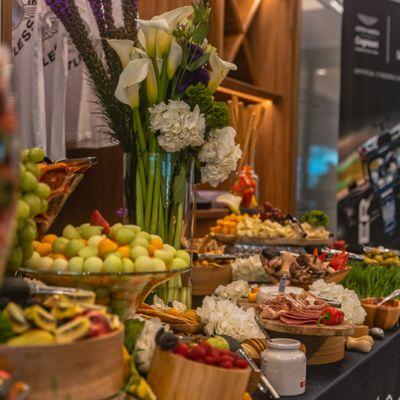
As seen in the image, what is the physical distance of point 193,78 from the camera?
7.07 feet

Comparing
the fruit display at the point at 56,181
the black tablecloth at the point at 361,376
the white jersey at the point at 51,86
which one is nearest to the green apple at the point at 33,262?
the fruit display at the point at 56,181

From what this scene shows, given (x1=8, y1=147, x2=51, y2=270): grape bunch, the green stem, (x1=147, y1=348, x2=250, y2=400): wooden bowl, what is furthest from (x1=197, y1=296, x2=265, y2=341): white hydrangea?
(x1=8, y1=147, x2=51, y2=270): grape bunch

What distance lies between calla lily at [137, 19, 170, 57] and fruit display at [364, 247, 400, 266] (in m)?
1.66

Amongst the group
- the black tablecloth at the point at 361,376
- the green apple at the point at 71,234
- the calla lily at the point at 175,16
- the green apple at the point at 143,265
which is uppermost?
the calla lily at the point at 175,16

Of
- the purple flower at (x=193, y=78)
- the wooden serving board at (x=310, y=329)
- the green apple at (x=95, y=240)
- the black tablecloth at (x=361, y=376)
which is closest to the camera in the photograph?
the green apple at (x=95, y=240)

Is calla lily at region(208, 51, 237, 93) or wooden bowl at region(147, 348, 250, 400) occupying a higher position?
calla lily at region(208, 51, 237, 93)

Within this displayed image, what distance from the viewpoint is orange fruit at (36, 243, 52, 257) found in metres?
1.42

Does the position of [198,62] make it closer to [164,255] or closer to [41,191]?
[164,255]

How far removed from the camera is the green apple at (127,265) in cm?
134

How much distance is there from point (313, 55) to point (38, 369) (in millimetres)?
5373

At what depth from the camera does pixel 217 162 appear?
7.16 ft

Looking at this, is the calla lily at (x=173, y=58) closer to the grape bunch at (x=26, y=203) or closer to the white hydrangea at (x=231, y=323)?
the white hydrangea at (x=231, y=323)

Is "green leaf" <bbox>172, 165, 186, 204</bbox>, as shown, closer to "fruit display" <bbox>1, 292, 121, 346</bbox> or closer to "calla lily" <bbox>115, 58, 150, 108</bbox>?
"calla lily" <bbox>115, 58, 150, 108</bbox>

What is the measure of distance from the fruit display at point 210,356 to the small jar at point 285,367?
0.39 m
